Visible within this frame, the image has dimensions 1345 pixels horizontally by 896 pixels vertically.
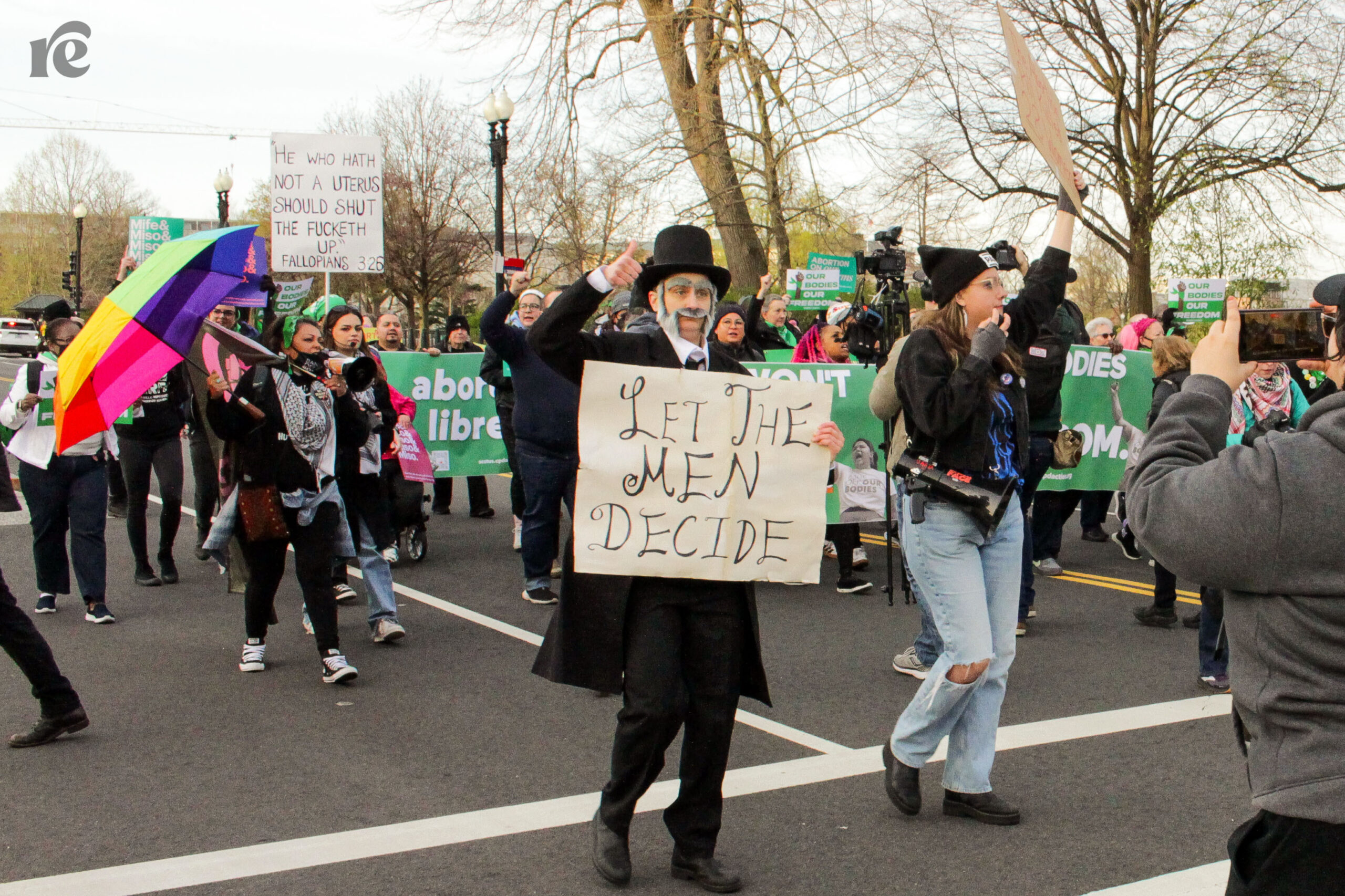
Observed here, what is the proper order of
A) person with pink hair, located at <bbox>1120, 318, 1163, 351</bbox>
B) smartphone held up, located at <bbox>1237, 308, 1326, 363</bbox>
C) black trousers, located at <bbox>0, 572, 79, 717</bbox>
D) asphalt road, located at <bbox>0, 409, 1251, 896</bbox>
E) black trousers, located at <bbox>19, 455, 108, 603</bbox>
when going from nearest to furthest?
smartphone held up, located at <bbox>1237, 308, 1326, 363</bbox> → asphalt road, located at <bbox>0, 409, 1251, 896</bbox> → black trousers, located at <bbox>0, 572, 79, 717</bbox> → black trousers, located at <bbox>19, 455, 108, 603</bbox> → person with pink hair, located at <bbox>1120, 318, 1163, 351</bbox>

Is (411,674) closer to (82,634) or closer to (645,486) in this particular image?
(82,634)

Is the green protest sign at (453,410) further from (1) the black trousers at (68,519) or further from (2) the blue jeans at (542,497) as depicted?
(1) the black trousers at (68,519)

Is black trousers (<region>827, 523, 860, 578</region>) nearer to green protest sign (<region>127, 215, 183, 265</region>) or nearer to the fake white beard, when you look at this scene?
the fake white beard

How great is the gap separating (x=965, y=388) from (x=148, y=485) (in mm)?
6608

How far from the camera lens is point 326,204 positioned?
10828mm

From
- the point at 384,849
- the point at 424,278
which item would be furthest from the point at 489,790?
the point at 424,278

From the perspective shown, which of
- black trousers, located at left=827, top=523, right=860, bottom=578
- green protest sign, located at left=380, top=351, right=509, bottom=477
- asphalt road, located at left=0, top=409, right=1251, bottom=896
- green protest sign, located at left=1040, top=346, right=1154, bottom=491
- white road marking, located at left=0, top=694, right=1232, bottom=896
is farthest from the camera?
green protest sign, located at left=380, top=351, right=509, bottom=477

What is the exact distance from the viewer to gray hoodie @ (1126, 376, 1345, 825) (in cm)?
198

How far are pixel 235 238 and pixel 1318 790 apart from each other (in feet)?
15.8

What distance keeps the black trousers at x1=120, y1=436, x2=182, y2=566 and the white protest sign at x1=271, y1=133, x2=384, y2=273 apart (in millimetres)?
2276

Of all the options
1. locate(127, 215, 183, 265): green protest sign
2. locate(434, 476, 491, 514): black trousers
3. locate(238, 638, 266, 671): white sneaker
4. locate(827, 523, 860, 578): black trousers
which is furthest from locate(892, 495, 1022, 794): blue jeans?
locate(127, 215, 183, 265): green protest sign

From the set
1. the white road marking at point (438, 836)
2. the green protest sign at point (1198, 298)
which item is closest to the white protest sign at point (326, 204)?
the white road marking at point (438, 836)

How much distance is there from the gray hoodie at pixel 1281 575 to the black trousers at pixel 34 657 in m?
4.63

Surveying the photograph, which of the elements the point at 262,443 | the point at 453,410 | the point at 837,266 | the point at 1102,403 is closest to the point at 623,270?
the point at 262,443
